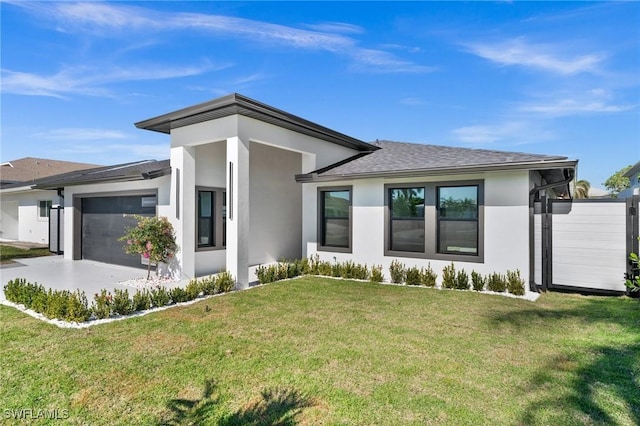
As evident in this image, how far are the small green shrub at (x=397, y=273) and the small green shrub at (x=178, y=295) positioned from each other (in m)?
5.26

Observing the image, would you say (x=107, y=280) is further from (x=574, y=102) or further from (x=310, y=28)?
(x=574, y=102)

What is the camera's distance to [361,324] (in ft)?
17.6

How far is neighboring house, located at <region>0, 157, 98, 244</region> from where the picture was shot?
18766 mm

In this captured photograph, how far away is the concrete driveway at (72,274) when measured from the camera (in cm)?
833

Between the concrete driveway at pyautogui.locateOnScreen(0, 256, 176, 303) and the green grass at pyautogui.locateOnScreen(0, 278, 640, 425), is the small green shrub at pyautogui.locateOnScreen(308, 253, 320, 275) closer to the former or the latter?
the green grass at pyautogui.locateOnScreen(0, 278, 640, 425)

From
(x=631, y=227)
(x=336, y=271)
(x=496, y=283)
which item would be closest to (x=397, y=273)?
(x=336, y=271)

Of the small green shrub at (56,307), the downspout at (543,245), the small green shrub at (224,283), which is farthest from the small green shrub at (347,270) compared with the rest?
the small green shrub at (56,307)

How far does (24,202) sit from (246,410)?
24.9 meters

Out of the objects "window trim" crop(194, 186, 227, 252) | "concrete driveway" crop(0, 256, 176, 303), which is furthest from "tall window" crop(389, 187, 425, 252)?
"concrete driveway" crop(0, 256, 176, 303)

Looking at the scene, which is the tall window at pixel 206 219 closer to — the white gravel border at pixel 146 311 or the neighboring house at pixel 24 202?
the white gravel border at pixel 146 311

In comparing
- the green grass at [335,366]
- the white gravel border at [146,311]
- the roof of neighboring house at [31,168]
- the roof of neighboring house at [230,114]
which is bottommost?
the white gravel border at [146,311]

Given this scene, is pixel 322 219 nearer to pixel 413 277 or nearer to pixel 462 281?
pixel 413 277

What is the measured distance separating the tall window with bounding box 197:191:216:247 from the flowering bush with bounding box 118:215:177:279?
918 millimetres

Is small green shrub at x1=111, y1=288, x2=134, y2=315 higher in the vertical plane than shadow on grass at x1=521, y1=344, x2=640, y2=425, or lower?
higher
